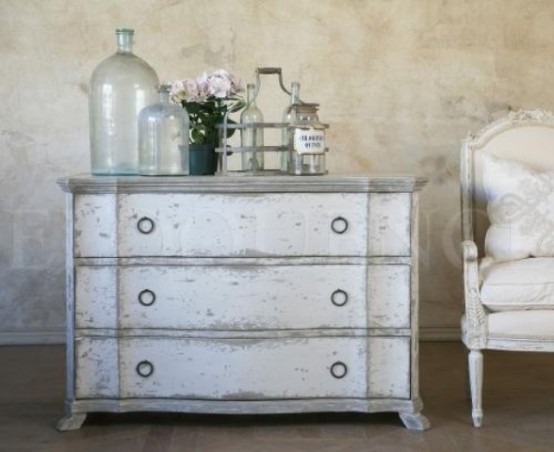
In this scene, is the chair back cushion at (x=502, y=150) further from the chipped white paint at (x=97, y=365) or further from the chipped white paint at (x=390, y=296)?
the chipped white paint at (x=97, y=365)

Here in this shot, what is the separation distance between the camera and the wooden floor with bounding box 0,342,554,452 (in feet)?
10.0

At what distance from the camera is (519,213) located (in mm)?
3449

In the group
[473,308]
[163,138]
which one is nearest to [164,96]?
[163,138]

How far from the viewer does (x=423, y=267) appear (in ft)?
14.7

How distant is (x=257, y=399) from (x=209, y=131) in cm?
94

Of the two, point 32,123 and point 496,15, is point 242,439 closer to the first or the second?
point 32,123

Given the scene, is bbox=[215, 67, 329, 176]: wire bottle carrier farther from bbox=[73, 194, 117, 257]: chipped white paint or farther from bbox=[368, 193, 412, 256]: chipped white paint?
bbox=[73, 194, 117, 257]: chipped white paint

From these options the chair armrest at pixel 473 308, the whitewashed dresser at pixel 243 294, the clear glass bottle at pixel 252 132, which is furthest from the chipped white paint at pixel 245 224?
the chair armrest at pixel 473 308

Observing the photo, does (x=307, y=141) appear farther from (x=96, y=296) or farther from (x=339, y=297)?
(x=96, y=296)

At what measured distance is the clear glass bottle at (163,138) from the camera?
321cm

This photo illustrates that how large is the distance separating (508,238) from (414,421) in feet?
2.49

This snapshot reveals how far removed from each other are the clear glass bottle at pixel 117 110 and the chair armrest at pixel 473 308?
1193mm

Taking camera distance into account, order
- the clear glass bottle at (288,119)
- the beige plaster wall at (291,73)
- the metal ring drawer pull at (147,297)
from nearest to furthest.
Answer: the metal ring drawer pull at (147,297) → the clear glass bottle at (288,119) → the beige plaster wall at (291,73)

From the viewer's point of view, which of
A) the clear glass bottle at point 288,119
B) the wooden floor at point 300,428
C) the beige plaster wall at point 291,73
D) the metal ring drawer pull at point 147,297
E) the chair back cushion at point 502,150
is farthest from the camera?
the beige plaster wall at point 291,73
